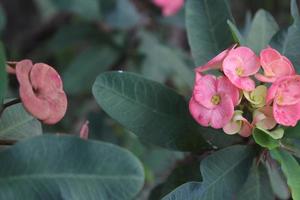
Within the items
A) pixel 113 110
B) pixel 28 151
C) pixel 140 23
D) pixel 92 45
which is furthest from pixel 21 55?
pixel 28 151

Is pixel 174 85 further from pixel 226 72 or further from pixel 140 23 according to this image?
pixel 226 72

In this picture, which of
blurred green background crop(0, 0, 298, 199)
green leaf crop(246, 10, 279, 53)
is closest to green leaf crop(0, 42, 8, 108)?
green leaf crop(246, 10, 279, 53)

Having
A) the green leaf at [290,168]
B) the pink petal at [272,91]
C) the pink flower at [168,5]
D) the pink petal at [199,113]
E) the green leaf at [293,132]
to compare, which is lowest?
the pink flower at [168,5]

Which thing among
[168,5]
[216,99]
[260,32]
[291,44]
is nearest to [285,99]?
[216,99]

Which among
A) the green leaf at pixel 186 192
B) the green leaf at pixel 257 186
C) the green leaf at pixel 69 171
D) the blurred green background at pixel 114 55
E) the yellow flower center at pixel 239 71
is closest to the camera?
the green leaf at pixel 69 171

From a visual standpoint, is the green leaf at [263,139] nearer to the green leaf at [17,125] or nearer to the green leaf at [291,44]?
the green leaf at [291,44]

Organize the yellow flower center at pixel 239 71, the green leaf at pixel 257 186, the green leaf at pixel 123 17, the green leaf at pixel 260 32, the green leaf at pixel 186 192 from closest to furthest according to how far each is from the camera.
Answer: the green leaf at pixel 186 192 < the yellow flower center at pixel 239 71 < the green leaf at pixel 257 186 < the green leaf at pixel 260 32 < the green leaf at pixel 123 17

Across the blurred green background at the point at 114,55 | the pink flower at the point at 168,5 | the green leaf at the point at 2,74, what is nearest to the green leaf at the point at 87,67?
the blurred green background at the point at 114,55
